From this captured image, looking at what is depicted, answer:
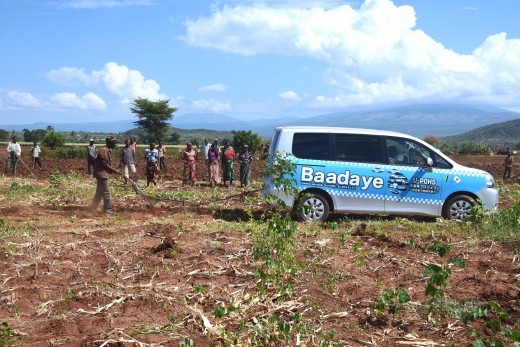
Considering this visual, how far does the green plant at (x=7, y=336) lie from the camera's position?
4909mm

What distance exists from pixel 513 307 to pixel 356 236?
3.81m

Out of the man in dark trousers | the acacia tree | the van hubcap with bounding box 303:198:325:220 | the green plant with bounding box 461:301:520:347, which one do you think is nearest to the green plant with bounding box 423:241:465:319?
the green plant with bounding box 461:301:520:347

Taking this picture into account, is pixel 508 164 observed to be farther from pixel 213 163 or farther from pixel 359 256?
pixel 359 256

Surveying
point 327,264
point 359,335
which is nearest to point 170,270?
point 327,264

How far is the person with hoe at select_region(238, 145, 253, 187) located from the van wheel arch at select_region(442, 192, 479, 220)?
8.64 metres

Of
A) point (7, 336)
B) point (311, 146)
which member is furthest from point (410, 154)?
point (7, 336)

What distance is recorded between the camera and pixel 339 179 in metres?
11.2

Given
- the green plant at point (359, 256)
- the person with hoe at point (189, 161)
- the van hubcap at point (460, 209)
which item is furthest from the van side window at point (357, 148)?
the person with hoe at point (189, 161)

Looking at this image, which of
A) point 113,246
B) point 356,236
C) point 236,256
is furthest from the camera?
point 356,236

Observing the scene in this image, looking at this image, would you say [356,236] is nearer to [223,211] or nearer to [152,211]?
[223,211]

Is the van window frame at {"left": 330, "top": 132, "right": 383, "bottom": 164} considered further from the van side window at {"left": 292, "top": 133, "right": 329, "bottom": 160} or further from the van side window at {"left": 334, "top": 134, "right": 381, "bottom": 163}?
the van side window at {"left": 292, "top": 133, "right": 329, "bottom": 160}

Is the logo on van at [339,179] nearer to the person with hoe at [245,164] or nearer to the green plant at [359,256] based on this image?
the green plant at [359,256]

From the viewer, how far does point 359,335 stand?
532cm

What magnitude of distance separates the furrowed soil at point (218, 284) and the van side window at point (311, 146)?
1.54m
